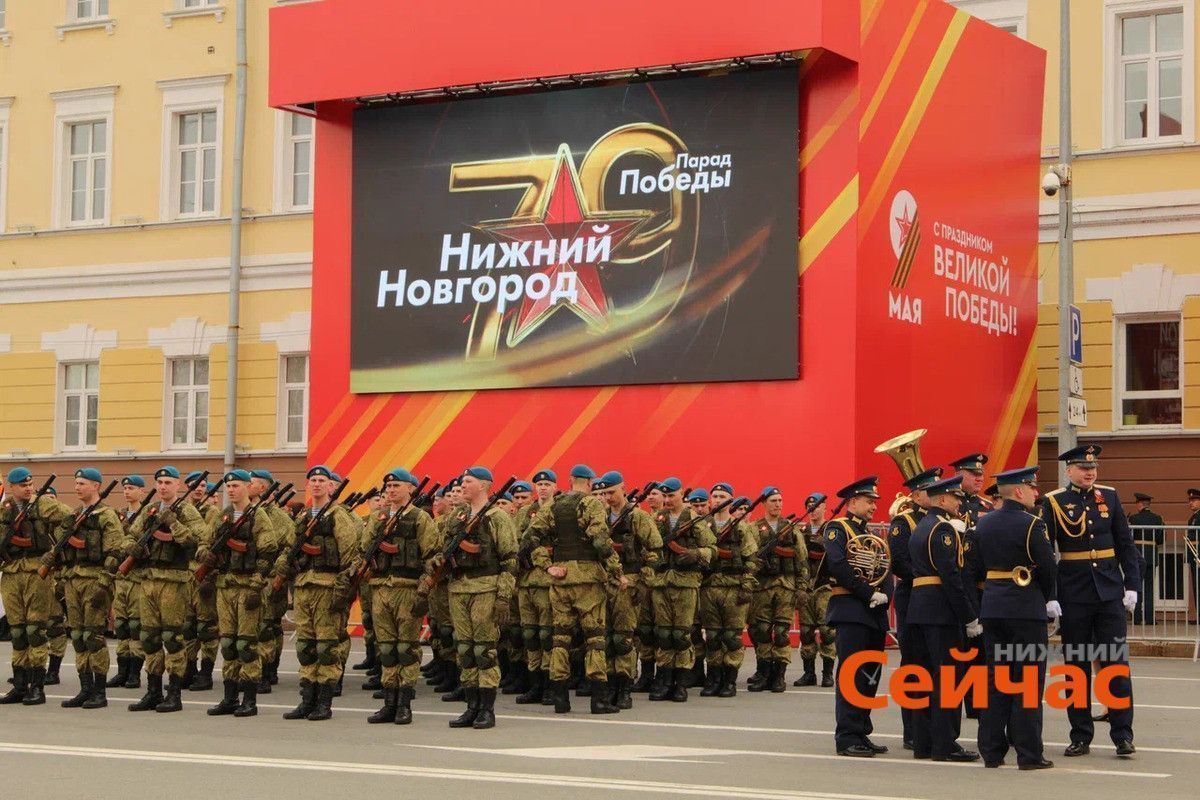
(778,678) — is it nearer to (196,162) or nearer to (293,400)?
(293,400)

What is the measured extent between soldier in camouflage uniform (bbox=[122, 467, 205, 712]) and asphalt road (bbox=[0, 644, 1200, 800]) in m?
0.30

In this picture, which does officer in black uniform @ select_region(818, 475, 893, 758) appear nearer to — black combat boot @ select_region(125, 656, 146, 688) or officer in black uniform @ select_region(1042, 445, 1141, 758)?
officer in black uniform @ select_region(1042, 445, 1141, 758)

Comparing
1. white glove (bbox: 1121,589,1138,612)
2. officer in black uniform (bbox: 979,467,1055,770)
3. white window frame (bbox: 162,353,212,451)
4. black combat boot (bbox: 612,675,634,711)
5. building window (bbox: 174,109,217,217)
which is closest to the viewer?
officer in black uniform (bbox: 979,467,1055,770)

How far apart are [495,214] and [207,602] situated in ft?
27.0

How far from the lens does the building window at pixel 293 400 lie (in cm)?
3077

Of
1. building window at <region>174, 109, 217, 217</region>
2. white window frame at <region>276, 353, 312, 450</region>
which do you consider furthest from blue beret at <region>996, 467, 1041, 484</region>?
building window at <region>174, 109, 217, 217</region>

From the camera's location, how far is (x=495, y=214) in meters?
23.0

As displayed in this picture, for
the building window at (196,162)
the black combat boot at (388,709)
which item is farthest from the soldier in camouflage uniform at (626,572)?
the building window at (196,162)

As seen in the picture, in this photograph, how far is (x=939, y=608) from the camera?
11.7 meters

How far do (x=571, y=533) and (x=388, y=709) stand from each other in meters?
1.95

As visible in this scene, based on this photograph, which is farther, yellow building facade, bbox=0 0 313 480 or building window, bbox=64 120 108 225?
building window, bbox=64 120 108 225

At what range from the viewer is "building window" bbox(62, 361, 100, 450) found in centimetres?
3262

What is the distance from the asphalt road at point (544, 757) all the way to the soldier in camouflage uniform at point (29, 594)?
373 millimetres

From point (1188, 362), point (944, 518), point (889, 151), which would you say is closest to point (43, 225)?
point (889, 151)
